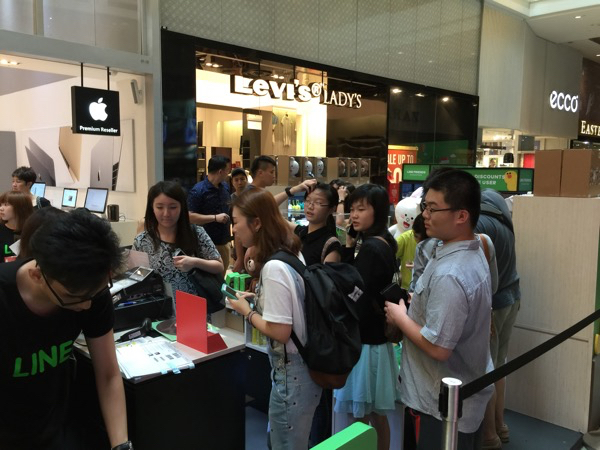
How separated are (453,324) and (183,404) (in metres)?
1.17

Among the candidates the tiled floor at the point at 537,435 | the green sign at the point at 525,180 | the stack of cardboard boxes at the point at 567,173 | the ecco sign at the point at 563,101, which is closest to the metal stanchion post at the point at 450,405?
the tiled floor at the point at 537,435

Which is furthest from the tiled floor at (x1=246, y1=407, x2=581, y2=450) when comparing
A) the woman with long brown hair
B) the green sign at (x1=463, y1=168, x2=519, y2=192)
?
the green sign at (x1=463, y1=168, x2=519, y2=192)

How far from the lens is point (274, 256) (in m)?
1.86

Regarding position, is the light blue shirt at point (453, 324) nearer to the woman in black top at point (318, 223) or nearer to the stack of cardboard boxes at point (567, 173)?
the woman in black top at point (318, 223)

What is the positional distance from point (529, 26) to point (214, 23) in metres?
8.47

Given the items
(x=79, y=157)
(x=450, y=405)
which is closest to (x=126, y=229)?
(x=79, y=157)

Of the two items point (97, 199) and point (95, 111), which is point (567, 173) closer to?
point (95, 111)

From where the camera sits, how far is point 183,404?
206 cm

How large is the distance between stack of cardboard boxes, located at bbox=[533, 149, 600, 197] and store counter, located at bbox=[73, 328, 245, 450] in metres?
2.23

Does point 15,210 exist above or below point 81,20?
below

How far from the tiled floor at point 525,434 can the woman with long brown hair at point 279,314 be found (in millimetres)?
1113

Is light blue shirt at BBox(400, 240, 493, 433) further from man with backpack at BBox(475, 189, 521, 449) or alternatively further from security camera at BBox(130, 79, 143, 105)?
security camera at BBox(130, 79, 143, 105)

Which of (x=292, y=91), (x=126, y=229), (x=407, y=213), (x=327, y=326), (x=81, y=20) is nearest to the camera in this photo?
(x=327, y=326)

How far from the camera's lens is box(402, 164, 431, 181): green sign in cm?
604
